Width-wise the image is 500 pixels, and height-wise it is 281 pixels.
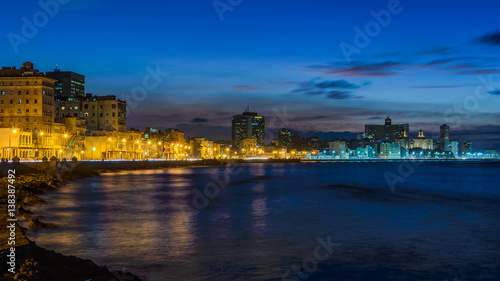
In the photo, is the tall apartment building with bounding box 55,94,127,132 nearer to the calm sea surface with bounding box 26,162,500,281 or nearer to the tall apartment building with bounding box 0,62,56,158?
the tall apartment building with bounding box 0,62,56,158

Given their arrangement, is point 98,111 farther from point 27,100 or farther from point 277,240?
point 277,240

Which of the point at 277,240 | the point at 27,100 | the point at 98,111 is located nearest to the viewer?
the point at 277,240

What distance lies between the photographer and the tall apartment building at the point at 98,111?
14438 centimetres

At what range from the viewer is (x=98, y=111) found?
480ft

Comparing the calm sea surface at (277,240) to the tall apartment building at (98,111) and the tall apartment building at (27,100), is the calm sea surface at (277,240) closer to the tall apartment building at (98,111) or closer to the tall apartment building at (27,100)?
the tall apartment building at (27,100)

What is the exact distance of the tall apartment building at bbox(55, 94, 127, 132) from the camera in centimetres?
14438

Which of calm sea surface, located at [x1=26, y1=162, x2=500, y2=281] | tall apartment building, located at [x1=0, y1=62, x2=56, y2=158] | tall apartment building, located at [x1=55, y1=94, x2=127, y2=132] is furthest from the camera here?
tall apartment building, located at [x1=55, y1=94, x2=127, y2=132]

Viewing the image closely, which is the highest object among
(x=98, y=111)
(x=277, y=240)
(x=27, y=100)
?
(x=98, y=111)

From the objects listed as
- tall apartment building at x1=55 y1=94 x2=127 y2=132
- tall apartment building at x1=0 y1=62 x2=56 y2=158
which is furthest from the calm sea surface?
tall apartment building at x1=55 y1=94 x2=127 y2=132

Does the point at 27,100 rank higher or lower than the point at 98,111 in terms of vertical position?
lower

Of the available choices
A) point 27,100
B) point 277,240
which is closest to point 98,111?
point 27,100

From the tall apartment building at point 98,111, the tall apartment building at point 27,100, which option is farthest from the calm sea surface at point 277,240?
the tall apartment building at point 98,111

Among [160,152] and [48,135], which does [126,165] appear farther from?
[160,152]

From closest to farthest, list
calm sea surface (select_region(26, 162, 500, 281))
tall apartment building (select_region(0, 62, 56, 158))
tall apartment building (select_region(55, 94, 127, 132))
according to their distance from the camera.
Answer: calm sea surface (select_region(26, 162, 500, 281)), tall apartment building (select_region(0, 62, 56, 158)), tall apartment building (select_region(55, 94, 127, 132))
